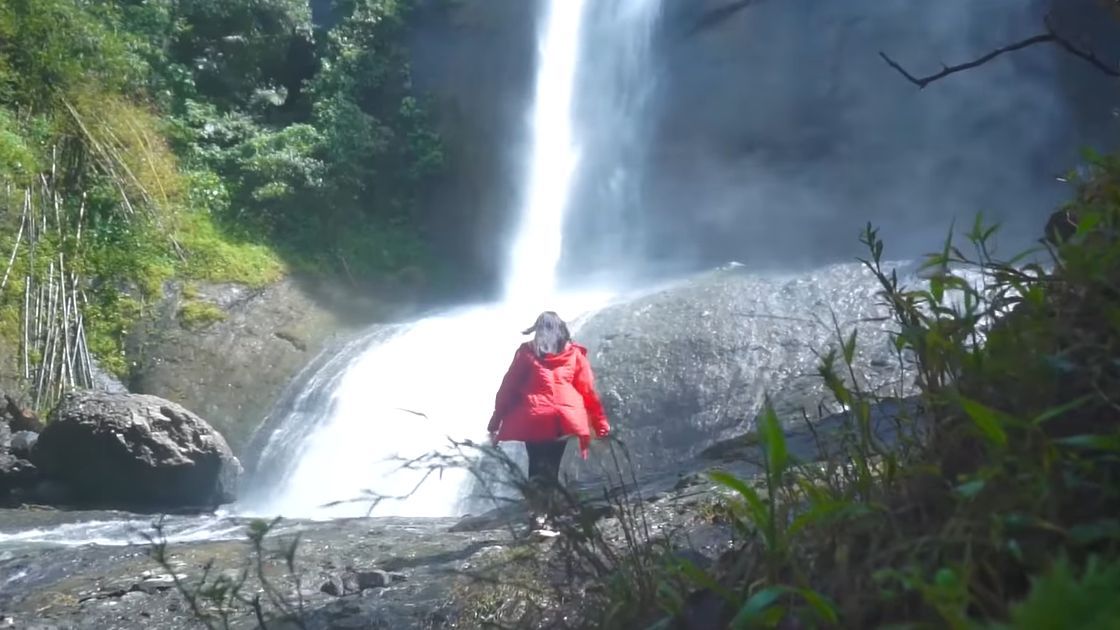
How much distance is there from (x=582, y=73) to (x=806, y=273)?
251 inches

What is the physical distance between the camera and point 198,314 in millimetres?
12039

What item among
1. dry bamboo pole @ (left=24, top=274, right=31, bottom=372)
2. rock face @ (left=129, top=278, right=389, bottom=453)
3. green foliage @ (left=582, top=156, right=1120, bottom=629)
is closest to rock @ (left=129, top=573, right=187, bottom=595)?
green foliage @ (left=582, top=156, right=1120, bottom=629)

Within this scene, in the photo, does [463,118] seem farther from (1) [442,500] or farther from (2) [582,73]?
(1) [442,500]

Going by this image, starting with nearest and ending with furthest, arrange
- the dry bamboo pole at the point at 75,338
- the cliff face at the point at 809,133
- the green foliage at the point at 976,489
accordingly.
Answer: the green foliage at the point at 976,489 < the dry bamboo pole at the point at 75,338 < the cliff face at the point at 809,133

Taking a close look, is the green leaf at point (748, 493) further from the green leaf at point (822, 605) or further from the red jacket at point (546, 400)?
the red jacket at point (546, 400)

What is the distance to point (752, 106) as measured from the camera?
14.0 meters

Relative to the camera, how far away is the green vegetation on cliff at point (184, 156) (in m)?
12.0

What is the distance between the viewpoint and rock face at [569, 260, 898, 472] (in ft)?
27.7

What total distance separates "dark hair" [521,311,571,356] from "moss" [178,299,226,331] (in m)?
7.19

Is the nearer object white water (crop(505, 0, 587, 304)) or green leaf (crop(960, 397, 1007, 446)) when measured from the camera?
green leaf (crop(960, 397, 1007, 446))

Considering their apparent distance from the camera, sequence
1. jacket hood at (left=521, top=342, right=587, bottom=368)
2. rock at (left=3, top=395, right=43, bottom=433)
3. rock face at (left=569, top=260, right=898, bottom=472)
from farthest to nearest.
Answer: rock at (left=3, top=395, right=43, bottom=433), rock face at (left=569, top=260, right=898, bottom=472), jacket hood at (left=521, top=342, right=587, bottom=368)

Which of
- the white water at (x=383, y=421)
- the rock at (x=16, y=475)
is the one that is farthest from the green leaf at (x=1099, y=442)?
the rock at (x=16, y=475)

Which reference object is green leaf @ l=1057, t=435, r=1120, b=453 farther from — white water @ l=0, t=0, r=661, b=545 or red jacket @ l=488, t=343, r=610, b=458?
white water @ l=0, t=0, r=661, b=545

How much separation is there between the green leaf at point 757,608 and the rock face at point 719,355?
6106 mm
